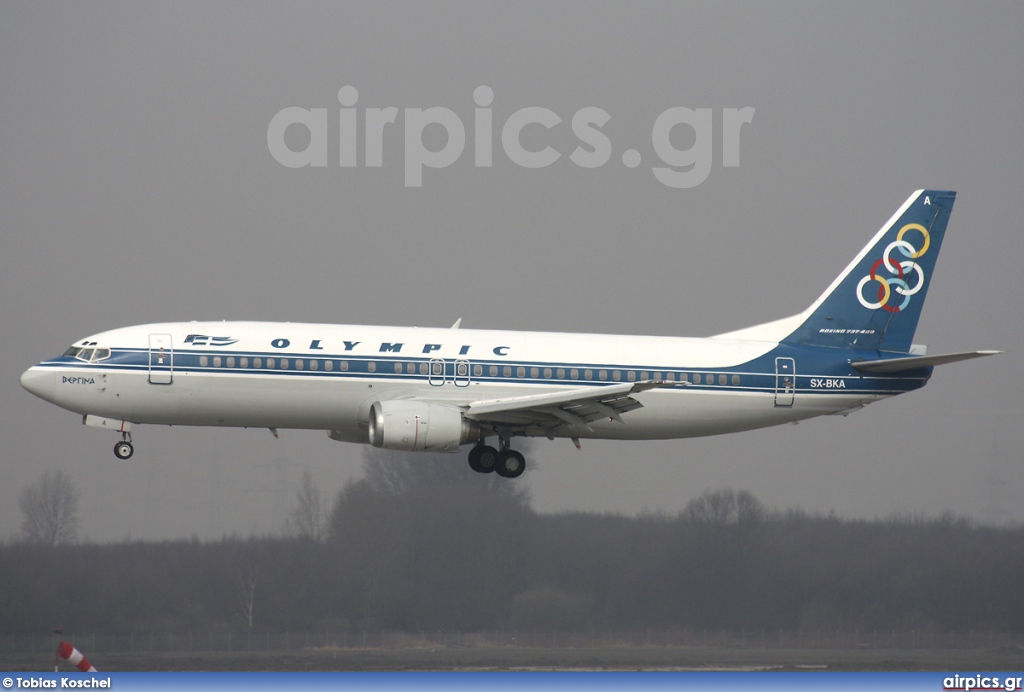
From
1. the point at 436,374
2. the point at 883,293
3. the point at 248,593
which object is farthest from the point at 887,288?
the point at 248,593

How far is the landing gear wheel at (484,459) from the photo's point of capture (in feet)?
146

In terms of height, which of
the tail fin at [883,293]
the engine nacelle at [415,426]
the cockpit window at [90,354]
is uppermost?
the tail fin at [883,293]

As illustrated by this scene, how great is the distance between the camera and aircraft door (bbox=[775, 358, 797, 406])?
4556 cm

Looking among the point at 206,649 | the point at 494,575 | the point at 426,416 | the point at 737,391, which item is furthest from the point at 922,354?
the point at 206,649

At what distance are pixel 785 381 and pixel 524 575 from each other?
18157mm

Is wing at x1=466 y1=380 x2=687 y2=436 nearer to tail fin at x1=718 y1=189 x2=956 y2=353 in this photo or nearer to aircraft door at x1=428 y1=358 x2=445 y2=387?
aircraft door at x1=428 y1=358 x2=445 y2=387

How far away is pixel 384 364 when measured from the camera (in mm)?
42188

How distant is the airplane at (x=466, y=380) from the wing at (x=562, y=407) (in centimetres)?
7

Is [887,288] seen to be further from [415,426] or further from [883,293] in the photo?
[415,426]

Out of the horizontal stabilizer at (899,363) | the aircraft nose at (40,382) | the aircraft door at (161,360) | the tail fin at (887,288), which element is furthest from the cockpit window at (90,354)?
the horizontal stabilizer at (899,363)

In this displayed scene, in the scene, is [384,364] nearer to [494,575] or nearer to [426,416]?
[426,416]

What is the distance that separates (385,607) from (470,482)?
930 centimetres

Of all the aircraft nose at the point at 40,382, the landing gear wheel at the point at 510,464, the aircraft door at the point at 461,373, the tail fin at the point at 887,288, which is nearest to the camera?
the aircraft nose at the point at 40,382

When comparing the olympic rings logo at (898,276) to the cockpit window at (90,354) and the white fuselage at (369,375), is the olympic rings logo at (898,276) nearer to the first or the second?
the white fuselage at (369,375)
